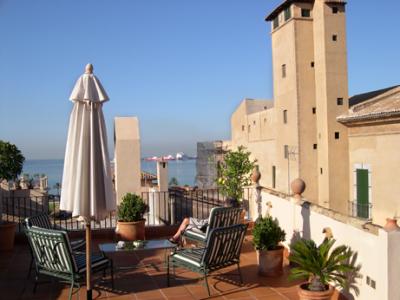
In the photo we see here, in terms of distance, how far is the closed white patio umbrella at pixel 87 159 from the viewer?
4910mm

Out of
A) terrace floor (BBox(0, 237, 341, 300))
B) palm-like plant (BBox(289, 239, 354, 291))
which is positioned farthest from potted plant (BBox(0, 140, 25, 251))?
palm-like plant (BBox(289, 239, 354, 291))

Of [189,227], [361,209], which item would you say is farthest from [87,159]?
[361,209]

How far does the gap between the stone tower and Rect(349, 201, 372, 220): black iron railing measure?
1.18 meters

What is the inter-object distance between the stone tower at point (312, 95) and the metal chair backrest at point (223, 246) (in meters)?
18.1

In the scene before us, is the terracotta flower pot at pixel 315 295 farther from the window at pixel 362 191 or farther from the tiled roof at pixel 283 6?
the tiled roof at pixel 283 6

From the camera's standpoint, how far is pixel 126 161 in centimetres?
1039

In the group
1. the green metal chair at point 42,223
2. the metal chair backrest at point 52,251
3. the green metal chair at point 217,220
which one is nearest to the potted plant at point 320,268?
the green metal chair at point 217,220

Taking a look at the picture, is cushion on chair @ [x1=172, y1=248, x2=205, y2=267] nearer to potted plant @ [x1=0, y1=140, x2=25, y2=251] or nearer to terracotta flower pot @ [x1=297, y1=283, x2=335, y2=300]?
terracotta flower pot @ [x1=297, y1=283, x2=335, y2=300]

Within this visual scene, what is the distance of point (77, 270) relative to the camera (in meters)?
5.22

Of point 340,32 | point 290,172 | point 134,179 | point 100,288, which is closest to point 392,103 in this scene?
point 340,32

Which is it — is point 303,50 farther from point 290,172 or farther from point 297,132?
point 290,172

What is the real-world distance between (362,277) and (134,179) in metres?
6.87

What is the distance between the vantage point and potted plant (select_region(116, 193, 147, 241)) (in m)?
8.66

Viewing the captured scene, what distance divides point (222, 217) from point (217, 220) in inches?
4.8
